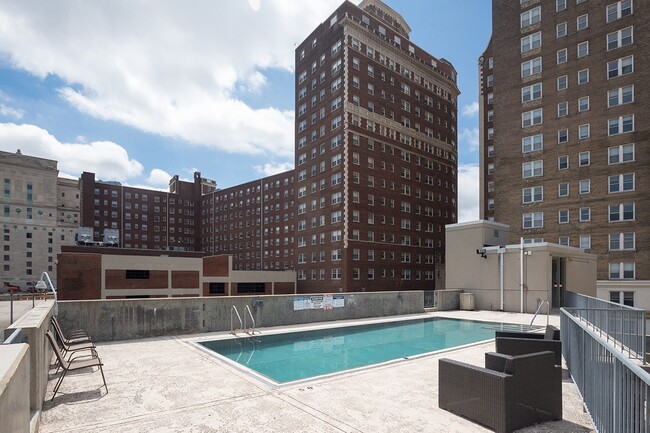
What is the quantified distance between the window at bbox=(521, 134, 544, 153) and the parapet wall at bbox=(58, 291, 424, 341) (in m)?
34.9

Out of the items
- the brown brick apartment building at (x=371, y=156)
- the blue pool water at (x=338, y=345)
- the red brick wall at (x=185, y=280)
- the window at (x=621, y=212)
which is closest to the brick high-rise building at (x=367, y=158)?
the brown brick apartment building at (x=371, y=156)

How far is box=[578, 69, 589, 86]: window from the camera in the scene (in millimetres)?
43484

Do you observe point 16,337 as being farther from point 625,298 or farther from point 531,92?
point 531,92

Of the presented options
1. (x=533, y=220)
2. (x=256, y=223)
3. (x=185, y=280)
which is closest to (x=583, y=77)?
(x=533, y=220)

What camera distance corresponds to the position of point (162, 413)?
23.2 feet

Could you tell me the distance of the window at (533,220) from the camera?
45.3 meters

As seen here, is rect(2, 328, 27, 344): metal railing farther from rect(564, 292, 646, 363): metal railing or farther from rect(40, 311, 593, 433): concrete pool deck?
rect(564, 292, 646, 363): metal railing

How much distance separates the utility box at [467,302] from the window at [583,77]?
31202 mm

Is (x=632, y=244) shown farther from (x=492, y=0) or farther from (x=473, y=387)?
(x=473, y=387)

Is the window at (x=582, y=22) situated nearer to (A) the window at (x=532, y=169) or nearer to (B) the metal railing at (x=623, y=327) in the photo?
(A) the window at (x=532, y=169)

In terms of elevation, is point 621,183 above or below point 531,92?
below

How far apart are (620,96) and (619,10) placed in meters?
9.42

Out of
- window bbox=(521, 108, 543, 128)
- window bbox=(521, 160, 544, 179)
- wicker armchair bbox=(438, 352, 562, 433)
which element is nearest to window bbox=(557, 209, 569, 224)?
window bbox=(521, 160, 544, 179)

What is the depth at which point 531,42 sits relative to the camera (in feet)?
157
